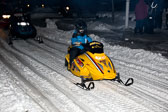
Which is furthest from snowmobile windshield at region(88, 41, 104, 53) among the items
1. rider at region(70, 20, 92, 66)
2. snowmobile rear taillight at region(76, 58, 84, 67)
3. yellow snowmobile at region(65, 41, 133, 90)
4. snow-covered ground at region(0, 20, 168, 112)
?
snow-covered ground at region(0, 20, 168, 112)

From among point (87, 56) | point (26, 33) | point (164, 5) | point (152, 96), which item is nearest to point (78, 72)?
point (87, 56)

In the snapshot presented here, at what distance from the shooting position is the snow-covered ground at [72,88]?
5.04 m

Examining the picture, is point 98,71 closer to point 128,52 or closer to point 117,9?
point 128,52

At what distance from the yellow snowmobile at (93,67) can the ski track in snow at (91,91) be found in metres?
0.32

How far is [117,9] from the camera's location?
34.2m

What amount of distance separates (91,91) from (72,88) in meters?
0.63

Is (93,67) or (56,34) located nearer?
(93,67)

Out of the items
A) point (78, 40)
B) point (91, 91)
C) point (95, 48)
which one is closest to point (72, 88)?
point (91, 91)

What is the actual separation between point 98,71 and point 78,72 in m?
0.82

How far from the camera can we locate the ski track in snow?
5.04 m

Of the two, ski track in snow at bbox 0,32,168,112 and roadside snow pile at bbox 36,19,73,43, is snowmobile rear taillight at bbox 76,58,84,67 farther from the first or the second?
roadside snow pile at bbox 36,19,73,43

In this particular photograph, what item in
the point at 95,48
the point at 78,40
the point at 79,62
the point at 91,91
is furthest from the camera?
the point at 78,40

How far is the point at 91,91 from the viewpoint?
5.93m

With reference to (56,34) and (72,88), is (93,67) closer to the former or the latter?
(72,88)
